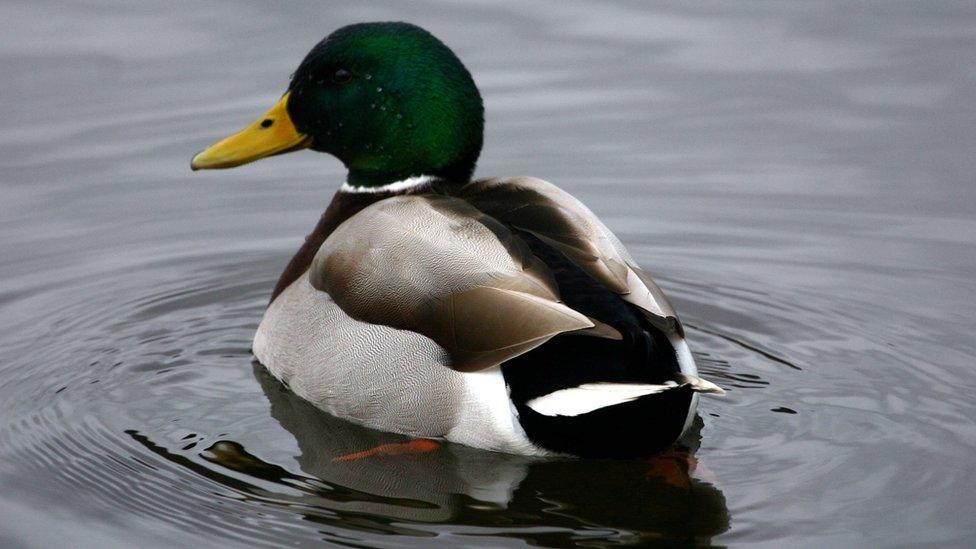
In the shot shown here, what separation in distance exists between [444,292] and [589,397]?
0.85 meters

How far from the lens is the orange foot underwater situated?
6.73m

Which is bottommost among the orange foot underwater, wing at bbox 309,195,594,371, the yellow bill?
the orange foot underwater

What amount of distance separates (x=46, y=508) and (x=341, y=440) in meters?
1.27

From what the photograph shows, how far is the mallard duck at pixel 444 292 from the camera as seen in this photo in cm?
626

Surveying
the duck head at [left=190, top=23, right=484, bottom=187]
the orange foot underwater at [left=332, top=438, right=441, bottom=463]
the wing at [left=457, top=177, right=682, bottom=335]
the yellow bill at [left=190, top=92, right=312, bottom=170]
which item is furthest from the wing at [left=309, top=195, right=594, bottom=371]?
the yellow bill at [left=190, top=92, right=312, bottom=170]

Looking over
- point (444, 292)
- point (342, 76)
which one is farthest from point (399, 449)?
point (342, 76)

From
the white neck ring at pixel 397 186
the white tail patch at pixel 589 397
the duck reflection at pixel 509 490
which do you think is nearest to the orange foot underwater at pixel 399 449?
the duck reflection at pixel 509 490

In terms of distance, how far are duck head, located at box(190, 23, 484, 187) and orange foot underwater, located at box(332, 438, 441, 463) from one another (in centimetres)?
154

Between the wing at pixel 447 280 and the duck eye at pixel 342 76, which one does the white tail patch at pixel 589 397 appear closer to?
the wing at pixel 447 280

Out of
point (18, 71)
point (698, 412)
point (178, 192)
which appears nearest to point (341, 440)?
point (698, 412)

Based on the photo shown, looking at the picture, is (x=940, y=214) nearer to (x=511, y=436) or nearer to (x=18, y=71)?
(x=511, y=436)

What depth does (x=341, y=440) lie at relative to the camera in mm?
6977

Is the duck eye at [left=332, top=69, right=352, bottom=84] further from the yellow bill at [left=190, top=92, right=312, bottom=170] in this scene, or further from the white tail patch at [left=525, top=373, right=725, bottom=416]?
the white tail patch at [left=525, top=373, right=725, bottom=416]

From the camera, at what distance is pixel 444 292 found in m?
6.57
